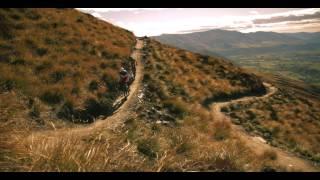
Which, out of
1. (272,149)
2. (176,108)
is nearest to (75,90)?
(176,108)

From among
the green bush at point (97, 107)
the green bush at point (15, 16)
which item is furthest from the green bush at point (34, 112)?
the green bush at point (15, 16)

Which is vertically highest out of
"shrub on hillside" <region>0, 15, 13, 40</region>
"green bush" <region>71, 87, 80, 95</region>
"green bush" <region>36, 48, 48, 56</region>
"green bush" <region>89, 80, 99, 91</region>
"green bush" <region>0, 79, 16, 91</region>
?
"shrub on hillside" <region>0, 15, 13, 40</region>

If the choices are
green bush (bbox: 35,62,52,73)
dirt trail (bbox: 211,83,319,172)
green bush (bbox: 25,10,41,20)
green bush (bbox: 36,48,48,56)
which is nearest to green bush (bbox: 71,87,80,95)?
green bush (bbox: 35,62,52,73)

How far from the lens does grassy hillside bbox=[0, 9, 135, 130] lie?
17562 mm

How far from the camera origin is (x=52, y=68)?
23078 mm

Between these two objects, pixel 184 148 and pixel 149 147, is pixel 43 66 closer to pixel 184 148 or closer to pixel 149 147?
pixel 149 147

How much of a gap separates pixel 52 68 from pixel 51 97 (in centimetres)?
464

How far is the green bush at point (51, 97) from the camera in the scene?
1845cm

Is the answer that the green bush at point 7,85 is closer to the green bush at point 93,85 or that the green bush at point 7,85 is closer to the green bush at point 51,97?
the green bush at point 51,97

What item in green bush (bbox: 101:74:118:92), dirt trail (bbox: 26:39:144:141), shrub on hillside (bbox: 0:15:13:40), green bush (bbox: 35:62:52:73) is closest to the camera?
dirt trail (bbox: 26:39:144:141)

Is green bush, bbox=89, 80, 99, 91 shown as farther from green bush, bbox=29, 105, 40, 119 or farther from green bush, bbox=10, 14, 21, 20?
green bush, bbox=10, 14, 21, 20
